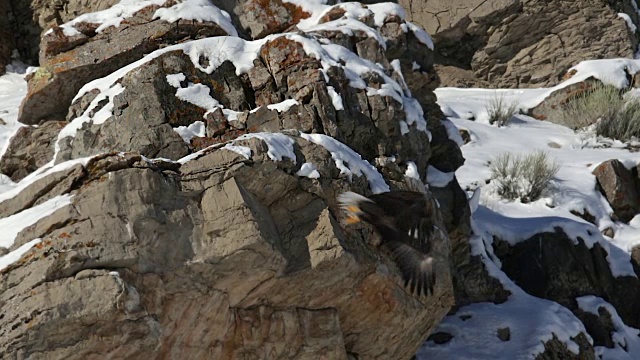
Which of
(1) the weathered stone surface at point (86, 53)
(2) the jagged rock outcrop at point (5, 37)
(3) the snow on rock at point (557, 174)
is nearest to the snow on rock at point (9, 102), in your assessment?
(2) the jagged rock outcrop at point (5, 37)

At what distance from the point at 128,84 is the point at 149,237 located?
7.61 feet

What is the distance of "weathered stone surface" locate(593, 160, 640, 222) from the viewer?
10.6 meters

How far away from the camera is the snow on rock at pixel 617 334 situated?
320 inches

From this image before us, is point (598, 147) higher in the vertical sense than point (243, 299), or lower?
lower

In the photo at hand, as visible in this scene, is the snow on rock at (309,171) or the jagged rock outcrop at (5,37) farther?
the jagged rock outcrop at (5,37)

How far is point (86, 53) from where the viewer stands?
717cm

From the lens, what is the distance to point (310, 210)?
516 cm

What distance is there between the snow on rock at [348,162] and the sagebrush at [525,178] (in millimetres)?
5316

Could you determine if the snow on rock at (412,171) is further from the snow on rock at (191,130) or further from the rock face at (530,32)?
the rock face at (530,32)

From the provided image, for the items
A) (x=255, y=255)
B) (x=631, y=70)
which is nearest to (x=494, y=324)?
(x=255, y=255)

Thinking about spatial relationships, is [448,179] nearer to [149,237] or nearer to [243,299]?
[243,299]

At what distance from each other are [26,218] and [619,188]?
8.12 meters

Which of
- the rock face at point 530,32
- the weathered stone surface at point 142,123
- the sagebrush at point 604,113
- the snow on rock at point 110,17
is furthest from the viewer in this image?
the rock face at point 530,32

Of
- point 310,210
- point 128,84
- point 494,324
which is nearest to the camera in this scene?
point 310,210
